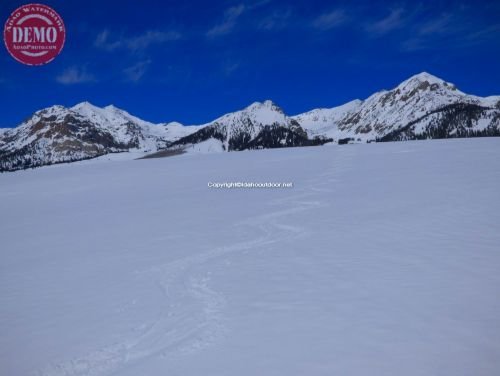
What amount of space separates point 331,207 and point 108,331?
13.6m

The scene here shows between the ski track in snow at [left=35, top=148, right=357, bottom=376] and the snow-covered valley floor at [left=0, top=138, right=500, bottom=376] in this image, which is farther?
the ski track in snow at [left=35, top=148, right=357, bottom=376]

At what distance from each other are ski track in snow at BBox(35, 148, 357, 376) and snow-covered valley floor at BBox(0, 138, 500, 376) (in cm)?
4

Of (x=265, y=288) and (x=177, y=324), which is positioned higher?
(x=265, y=288)

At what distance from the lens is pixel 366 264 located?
37.8 ft

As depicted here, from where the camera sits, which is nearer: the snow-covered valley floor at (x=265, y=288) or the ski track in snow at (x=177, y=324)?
the snow-covered valley floor at (x=265, y=288)

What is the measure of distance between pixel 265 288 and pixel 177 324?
8.55 ft

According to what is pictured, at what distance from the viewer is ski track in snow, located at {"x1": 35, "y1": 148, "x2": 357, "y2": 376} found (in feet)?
24.0

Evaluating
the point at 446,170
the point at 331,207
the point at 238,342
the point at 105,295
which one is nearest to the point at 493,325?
the point at 238,342

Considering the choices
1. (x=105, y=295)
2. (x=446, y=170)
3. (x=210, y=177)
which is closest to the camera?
(x=105, y=295)

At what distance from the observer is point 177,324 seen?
8.56m

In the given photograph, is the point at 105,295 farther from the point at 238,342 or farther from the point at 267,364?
the point at 267,364

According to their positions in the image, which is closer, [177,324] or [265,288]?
[177,324]

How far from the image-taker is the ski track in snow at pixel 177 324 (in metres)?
7.30

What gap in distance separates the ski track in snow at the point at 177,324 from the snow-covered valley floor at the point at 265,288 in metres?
0.04
